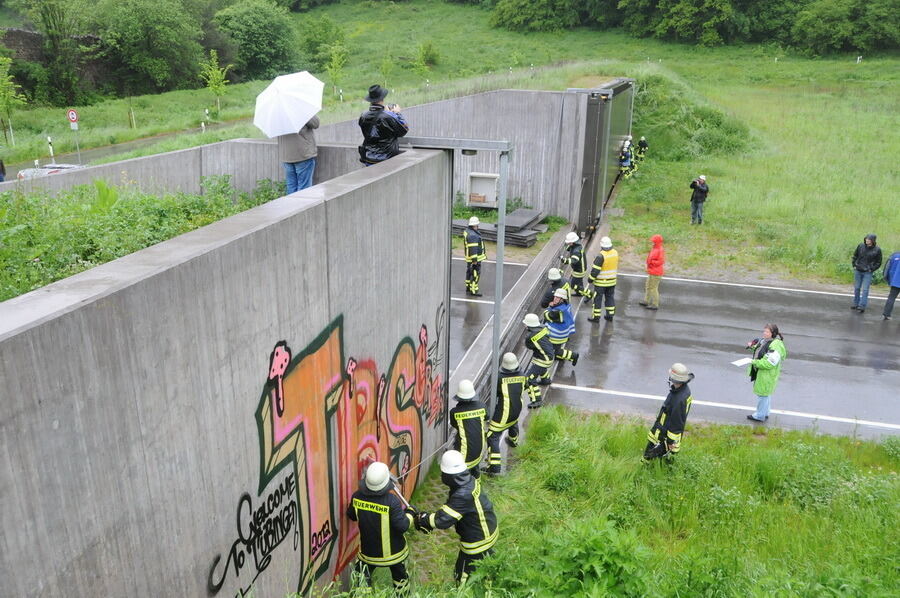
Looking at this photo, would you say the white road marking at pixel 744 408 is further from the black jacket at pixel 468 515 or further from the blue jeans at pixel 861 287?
the black jacket at pixel 468 515

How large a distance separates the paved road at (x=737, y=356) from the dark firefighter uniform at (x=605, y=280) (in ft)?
1.03

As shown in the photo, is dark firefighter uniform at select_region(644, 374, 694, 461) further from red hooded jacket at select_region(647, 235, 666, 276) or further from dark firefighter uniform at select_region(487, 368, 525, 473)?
red hooded jacket at select_region(647, 235, 666, 276)

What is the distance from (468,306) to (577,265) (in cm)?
240

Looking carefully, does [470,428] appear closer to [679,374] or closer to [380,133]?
[679,374]

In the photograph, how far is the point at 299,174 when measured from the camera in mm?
8633

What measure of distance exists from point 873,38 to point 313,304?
228 ft

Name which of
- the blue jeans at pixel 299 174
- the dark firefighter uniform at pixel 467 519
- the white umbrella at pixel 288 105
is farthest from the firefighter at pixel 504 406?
the white umbrella at pixel 288 105

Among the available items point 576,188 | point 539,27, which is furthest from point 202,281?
point 539,27

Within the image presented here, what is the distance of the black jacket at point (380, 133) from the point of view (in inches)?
316

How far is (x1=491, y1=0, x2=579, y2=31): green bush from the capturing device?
74062mm

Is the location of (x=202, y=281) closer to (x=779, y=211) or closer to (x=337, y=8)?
(x=779, y=211)

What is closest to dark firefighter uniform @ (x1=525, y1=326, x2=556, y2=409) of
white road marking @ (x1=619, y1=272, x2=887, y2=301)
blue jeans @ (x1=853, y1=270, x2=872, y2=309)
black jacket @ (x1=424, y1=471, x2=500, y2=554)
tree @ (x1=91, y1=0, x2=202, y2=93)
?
black jacket @ (x1=424, y1=471, x2=500, y2=554)

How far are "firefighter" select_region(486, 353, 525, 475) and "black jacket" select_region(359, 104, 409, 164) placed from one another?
9.62 ft

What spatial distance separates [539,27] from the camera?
7419cm
